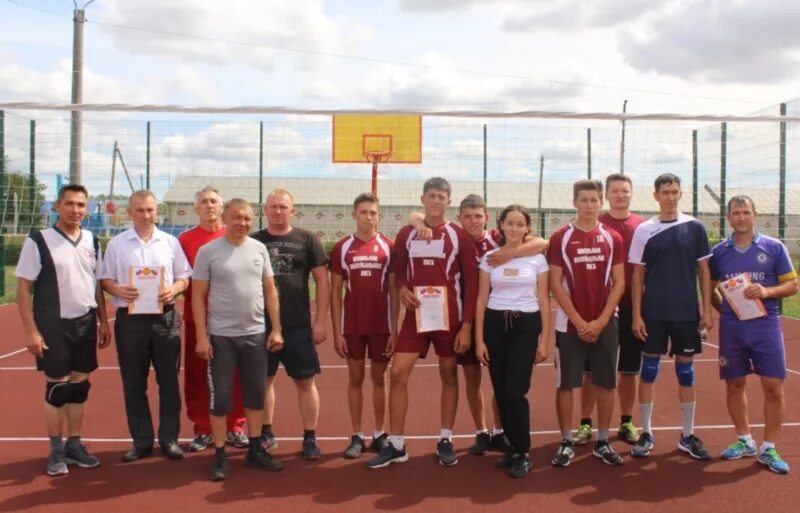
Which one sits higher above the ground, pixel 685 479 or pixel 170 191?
pixel 170 191

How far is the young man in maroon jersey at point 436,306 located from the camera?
521 centimetres

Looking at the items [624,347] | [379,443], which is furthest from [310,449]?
[624,347]

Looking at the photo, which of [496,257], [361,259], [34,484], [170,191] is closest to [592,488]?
[496,257]

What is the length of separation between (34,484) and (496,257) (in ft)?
11.5

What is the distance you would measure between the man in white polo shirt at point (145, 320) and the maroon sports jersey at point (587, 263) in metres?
2.85

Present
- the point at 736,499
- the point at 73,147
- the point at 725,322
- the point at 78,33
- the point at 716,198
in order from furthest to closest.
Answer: the point at 78,33 < the point at 716,198 < the point at 73,147 < the point at 725,322 < the point at 736,499

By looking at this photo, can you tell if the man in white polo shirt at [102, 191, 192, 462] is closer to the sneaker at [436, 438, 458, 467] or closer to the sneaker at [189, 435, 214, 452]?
the sneaker at [189, 435, 214, 452]

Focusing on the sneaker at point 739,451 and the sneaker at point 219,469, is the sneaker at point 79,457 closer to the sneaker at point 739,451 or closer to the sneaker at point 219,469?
the sneaker at point 219,469

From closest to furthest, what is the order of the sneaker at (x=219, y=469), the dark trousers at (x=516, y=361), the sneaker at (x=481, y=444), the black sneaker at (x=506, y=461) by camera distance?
the sneaker at (x=219, y=469) < the dark trousers at (x=516, y=361) < the black sneaker at (x=506, y=461) < the sneaker at (x=481, y=444)

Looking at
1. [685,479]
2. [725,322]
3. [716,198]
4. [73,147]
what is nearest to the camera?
[685,479]

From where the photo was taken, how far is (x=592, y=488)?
4.75 meters

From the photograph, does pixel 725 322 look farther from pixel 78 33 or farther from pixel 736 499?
pixel 78 33

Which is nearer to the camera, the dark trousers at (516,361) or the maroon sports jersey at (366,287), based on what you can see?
the dark trousers at (516,361)

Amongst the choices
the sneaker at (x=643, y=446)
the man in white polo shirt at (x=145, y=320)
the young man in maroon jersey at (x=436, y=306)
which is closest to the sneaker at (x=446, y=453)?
the young man in maroon jersey at (x=436, y=306)
